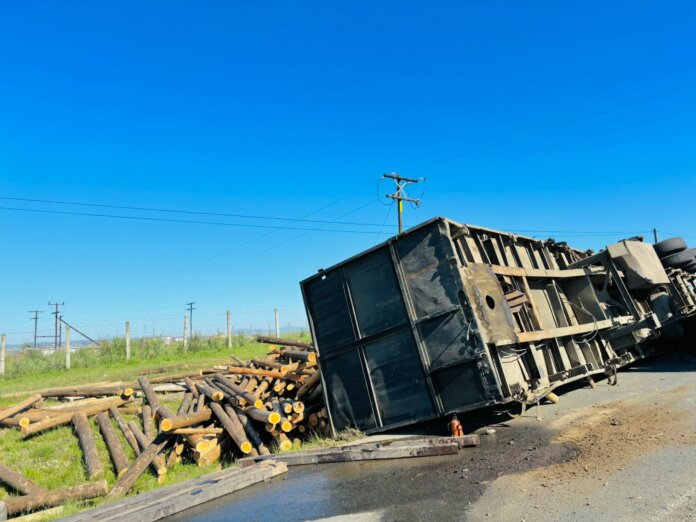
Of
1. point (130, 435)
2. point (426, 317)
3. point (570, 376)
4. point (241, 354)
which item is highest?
point (241, 354)

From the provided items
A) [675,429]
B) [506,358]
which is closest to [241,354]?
[506,358]

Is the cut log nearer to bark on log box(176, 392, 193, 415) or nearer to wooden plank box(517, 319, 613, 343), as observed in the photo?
bark on log box(176, 392, 193, 415)

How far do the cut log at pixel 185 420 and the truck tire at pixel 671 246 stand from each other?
11982 millimetres

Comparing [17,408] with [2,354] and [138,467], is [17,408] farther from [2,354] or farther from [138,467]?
[2,354]

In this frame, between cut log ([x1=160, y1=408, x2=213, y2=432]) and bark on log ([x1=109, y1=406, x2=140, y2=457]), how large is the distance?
676 mm

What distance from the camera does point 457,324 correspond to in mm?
6703

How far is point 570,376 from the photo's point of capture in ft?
26.3

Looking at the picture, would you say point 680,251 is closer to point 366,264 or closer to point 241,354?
point 366,264

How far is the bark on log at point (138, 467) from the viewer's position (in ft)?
24.3

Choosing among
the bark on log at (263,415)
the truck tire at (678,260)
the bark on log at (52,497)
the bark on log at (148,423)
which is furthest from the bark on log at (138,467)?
the truck tire at (678,260)

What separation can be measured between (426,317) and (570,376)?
10.2 ft

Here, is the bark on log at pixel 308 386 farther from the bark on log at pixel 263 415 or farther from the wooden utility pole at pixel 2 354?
the wooden utility pole at pixel 2 354

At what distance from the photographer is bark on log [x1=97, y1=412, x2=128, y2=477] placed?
8391mm

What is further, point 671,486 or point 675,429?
point 675,429
